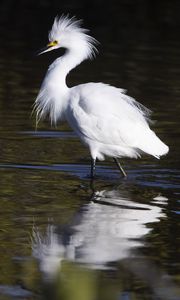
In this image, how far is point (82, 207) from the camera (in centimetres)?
734

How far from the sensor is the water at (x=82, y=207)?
187 inches

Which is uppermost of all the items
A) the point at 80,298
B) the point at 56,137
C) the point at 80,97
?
the point at 80,298

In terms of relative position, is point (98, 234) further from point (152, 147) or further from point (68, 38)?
point (68, 38)

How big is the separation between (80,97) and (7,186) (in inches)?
52.1

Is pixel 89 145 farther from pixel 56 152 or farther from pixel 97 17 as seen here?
pixel 97 17

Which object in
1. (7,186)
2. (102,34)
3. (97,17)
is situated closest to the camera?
(7,186)

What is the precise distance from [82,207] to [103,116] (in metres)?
1.61

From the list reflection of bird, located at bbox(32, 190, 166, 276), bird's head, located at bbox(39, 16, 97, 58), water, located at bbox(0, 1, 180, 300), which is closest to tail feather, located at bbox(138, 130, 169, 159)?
water, located at bbox(0, 1, 180, 300)

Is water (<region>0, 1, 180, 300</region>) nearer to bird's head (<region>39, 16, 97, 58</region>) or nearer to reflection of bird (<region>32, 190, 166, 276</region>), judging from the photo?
reflection of bird (<region>32, 190, 166, 276</region>)

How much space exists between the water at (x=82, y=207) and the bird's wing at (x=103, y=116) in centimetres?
48

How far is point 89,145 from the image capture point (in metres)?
8.79

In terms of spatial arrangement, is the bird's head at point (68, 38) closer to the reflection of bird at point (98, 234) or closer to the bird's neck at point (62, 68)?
the bird's neck at point (62, 68)

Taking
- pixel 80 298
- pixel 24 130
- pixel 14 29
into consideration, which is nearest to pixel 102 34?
pixel 14 29

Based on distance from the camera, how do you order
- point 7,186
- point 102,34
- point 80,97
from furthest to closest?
1. point 102,34
2. point 80,97
3. point 7,186
